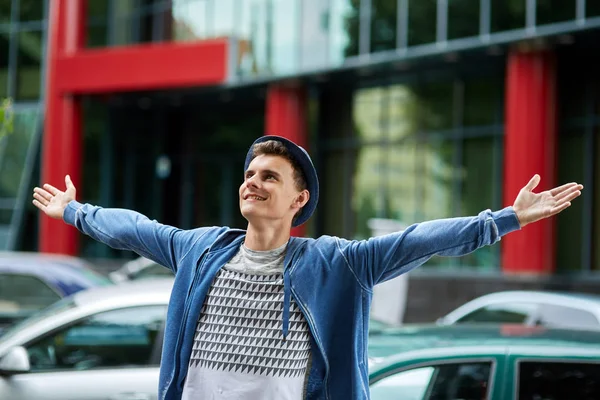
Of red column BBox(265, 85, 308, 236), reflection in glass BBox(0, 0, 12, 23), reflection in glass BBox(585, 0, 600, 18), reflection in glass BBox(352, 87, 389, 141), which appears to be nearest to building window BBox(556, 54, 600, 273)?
reflection in glass BBox(585, 0, 600, 18)

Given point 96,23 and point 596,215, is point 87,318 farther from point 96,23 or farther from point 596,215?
point 96,23

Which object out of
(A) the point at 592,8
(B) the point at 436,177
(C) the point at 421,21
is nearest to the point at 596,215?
(B) the point at 436,177

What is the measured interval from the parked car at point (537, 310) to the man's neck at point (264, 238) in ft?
17.3

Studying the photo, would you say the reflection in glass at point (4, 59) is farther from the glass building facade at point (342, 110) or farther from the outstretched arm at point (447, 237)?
the outstretched arm at point (447, 237)

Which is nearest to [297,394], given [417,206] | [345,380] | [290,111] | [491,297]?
[345,380]

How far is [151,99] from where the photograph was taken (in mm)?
27297

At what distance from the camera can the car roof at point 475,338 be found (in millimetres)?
4355

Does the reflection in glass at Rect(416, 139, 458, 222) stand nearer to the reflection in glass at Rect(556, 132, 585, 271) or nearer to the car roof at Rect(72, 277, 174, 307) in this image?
the reflection in glass at Rect(556, 132, 585, 271)

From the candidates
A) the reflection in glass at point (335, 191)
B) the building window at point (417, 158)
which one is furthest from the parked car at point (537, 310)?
the reflection in glass at point (335, 191)

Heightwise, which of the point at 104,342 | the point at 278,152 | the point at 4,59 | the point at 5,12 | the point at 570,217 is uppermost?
the point at 5,12

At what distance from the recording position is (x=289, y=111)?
74.7 ft

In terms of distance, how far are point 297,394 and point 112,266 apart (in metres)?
24.7

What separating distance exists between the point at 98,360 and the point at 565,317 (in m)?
Result: 4.03

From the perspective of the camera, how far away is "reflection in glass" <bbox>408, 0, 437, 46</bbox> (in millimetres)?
19172
